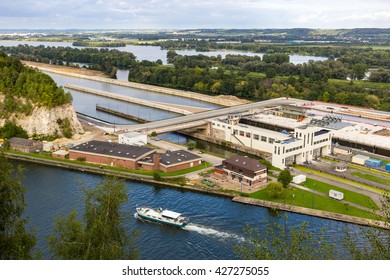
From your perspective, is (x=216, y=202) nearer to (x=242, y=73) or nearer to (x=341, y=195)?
(x=341, y=195)

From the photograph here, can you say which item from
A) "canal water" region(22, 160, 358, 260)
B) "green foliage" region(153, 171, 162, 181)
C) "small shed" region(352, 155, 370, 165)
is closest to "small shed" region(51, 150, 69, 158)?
"canal water" region(22, 160, 358, 260)

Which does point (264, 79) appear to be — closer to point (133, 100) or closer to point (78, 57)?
point (133, 100)

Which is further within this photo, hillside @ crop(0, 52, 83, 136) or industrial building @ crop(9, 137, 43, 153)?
hillside @ crop(0, 52, 83, 136)

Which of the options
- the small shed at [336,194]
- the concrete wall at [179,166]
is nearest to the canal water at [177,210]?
the concrete wall at [179,166]

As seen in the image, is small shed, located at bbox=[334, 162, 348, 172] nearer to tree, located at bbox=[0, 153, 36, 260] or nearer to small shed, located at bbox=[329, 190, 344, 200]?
small shed, located at bbox=[329, 190, 344, 200]

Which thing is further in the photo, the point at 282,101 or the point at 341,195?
the point at 282,101

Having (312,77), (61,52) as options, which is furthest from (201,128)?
(61,52)

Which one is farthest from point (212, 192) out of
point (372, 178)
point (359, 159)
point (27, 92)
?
point (27, 92)
